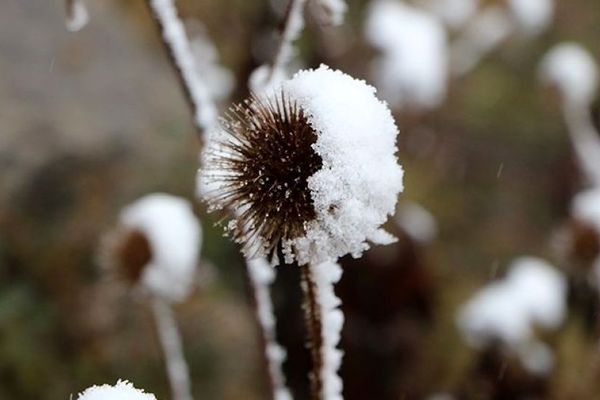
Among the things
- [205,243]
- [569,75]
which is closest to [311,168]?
[205,243]

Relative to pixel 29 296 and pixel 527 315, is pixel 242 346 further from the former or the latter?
pixel 527 315

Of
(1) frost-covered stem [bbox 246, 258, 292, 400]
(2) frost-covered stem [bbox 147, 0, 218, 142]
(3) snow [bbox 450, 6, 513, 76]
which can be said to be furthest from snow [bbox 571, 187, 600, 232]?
(3) snow [bbox 450, 6, 513, 76]

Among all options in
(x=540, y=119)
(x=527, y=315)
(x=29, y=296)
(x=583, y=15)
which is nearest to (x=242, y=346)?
(x=29, y=296)

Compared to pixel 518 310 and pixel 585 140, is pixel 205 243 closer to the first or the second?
pixel 518 310

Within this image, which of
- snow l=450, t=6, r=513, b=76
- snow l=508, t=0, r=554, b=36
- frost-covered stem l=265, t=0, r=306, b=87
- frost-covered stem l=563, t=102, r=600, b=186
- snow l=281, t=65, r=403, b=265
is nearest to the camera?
snow l=281, t=65, r=403, b=265

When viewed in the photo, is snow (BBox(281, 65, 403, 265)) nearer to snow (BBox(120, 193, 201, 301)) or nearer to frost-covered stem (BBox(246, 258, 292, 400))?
frost-covered stem (BBox(246, 258, 292, 400))

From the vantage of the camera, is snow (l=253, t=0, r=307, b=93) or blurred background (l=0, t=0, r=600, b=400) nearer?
snow (l=253, t=0, r=307, b=93)
